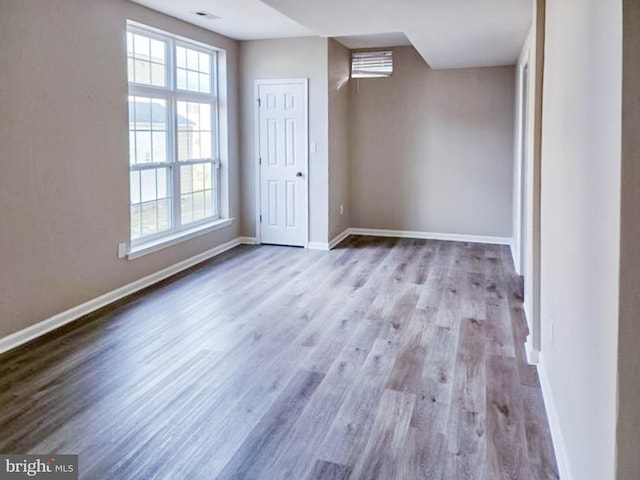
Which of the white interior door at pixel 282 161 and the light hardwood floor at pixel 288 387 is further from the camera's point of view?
the white interior door at pixel 282 161

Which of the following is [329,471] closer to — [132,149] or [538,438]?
[538,438]

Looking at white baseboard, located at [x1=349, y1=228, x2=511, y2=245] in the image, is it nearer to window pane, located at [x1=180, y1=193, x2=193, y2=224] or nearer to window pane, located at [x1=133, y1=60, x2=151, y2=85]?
window pane, located at [x1=180, y1=193, x2=193, y2=224]

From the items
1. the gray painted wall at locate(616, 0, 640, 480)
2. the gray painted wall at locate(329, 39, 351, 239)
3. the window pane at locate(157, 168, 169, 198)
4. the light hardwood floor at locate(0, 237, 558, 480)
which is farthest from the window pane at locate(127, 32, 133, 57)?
the gray painted wall at locate(616, 0, 640, 480)

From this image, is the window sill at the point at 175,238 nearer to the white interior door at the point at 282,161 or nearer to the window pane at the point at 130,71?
the white interior door at the point at 282,161

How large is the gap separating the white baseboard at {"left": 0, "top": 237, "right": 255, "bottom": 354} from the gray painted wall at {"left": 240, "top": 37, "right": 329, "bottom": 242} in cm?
126

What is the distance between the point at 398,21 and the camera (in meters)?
4.54

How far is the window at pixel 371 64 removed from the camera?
7.38m

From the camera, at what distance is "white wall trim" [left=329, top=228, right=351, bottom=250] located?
7032 mm

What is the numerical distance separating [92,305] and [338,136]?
391cm

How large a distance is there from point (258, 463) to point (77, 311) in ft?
8.40

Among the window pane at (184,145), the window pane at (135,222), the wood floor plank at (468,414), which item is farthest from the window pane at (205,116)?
the wood floor plank at (468,414)

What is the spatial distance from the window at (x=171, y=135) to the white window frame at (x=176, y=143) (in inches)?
0.4

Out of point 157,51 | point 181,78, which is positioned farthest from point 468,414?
point 181,78

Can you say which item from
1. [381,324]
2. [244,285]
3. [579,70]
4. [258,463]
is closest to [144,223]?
[244,285]
